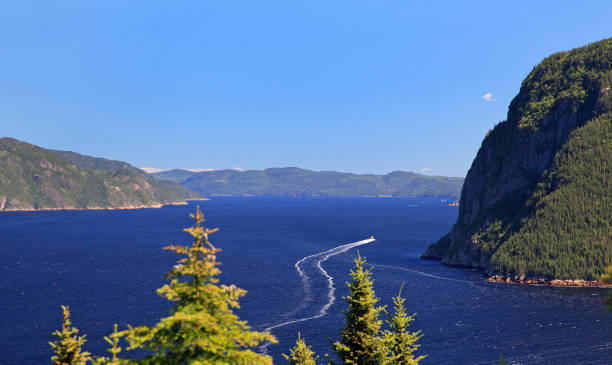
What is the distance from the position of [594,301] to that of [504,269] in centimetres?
3657

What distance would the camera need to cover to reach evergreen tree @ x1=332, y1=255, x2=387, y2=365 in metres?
32.0

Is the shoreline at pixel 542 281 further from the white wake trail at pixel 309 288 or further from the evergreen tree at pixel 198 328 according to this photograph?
the evergreen tree at pixel 198 328

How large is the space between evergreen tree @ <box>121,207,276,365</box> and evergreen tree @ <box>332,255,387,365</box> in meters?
15.8

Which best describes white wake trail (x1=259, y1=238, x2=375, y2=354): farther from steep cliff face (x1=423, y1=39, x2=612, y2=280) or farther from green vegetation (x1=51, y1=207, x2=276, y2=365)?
green vegetation (x1=51, y1=207, x2=276, y2=365)

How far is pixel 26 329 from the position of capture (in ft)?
313

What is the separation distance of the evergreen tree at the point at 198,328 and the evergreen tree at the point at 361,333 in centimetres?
1575

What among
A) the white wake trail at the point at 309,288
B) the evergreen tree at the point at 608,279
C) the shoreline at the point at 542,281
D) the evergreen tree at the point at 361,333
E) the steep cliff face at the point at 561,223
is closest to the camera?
the evergreen tree at the point at 608,279

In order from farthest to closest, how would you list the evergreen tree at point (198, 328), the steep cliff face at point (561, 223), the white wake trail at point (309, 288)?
1. the steep cliff face at point (561, 223)
2. the white wake trail at point (309, 288)
3. the evergreen tree at point (198, 328)

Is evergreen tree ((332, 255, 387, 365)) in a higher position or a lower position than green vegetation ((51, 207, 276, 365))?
lower

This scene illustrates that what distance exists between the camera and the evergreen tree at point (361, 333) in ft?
105

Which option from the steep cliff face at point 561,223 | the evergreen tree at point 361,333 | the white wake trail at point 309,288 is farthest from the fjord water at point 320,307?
the evergreen tree at point 361,333

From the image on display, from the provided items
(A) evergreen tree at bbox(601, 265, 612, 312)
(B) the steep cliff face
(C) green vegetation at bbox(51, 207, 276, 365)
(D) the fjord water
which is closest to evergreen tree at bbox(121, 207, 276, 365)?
(C) green vegetation at bbox(51, 207, 276, 365)

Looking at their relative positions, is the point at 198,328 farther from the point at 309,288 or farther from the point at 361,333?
the point at 309,288

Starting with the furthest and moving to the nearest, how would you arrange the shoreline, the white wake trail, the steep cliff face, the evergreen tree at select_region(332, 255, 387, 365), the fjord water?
the steep cliff face → the shoreline → the white wake trail → the fjord water → the evergreen tree at select_region(332, 255, 387, 365)
